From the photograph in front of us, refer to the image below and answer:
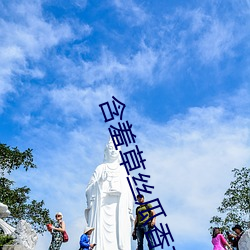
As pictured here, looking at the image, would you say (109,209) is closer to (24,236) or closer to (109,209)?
(109,209)

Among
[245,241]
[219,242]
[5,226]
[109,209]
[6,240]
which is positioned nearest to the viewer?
[245,241]

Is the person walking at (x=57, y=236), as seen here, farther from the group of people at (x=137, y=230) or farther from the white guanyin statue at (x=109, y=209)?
the white guanyin statue at (x=109, y=209)

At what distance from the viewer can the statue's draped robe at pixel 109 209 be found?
15.7 metres

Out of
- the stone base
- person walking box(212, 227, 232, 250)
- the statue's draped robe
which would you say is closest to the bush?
the stone base

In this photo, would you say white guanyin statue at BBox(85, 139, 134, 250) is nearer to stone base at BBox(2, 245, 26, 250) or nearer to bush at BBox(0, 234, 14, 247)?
bush at BBox(0, 234, 14, 247)

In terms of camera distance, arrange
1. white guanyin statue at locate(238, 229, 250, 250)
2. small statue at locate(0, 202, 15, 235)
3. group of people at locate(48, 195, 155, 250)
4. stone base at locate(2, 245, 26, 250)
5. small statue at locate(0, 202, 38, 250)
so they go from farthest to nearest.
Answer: small statue at locate(0, 202, 15, 235) < small statue at locate(0, 202, 38, 250) < stone base at locate(2, 245, 26, 250) < group of people at locate(48, 195, 155, 250) < white guanyin statue at locate(238, 229, 250, 250)

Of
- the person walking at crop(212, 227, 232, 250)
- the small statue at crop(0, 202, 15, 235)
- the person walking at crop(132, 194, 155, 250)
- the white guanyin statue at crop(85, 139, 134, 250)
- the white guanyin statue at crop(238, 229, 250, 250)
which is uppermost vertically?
the white guanyin statue at crop(85, 139, 134, 250)

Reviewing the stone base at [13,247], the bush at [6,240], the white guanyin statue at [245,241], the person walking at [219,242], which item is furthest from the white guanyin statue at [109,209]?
the white guanyin statue at [245,241]

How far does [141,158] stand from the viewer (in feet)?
32.3

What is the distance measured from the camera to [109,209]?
52.9 feet

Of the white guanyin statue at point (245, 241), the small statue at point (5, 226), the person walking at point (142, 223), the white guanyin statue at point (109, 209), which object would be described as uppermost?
the white guanyin statue at point (109, 209)

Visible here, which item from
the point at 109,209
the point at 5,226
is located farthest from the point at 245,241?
the point at 109,209

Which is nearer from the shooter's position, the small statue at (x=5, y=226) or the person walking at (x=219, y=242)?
the person walking at (x=219, y=242)

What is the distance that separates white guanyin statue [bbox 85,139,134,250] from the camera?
51.4ft
